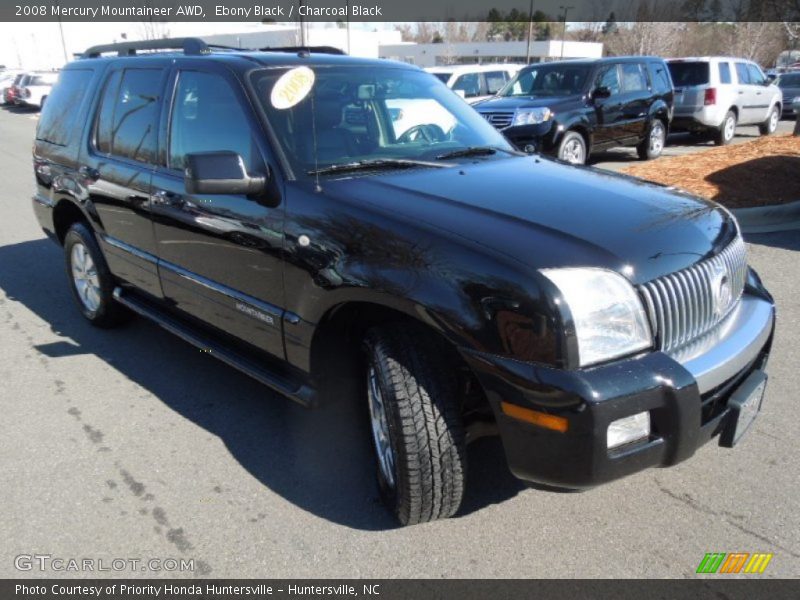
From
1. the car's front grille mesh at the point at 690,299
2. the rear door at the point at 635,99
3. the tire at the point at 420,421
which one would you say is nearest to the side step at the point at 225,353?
the tire at the point at 420,421

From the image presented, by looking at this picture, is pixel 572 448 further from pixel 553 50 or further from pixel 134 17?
pixel 553 50

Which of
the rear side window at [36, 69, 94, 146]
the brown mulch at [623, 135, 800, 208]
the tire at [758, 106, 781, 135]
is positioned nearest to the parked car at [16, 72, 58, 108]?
the tire at [758, 106, 781, 135]

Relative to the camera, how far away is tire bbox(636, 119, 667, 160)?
12367 millimetres

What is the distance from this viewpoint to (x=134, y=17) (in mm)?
45156

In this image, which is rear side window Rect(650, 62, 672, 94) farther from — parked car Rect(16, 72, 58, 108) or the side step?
parked car Rect(16, 72, 58, 108)

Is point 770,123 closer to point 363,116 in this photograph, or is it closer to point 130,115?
point 363,116

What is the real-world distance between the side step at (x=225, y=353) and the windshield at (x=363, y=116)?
986 mm

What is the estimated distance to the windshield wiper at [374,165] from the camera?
10.2 ft

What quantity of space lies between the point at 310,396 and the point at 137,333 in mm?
2541

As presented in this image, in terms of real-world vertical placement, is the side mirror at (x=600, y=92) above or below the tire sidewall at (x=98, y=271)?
above

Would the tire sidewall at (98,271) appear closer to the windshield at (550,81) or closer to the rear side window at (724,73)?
the windshield at (550,81)

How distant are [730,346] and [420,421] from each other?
1.24 m
